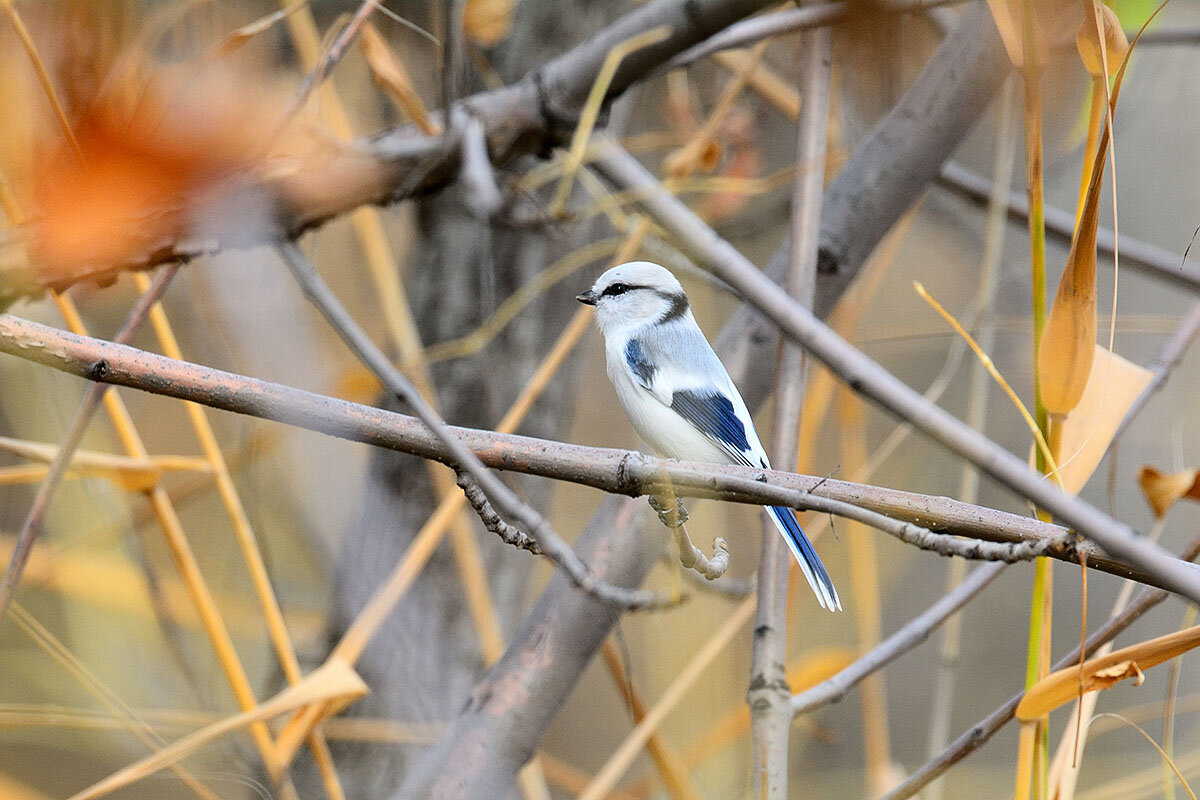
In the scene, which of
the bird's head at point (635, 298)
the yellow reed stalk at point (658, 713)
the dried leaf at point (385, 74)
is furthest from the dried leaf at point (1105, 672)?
the dried leaf at point (385, 74)

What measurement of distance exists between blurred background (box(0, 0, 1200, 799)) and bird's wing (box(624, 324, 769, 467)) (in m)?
Answer: 0.09

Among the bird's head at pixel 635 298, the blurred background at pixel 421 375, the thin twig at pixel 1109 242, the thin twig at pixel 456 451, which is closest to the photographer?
the thin twig at pixel 456 451

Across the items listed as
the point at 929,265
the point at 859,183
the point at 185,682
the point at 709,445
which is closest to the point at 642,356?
the point at 709,445

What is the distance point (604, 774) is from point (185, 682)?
1.63 feet

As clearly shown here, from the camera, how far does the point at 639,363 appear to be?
79 cm

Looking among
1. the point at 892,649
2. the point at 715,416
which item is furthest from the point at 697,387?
the point at 892,649

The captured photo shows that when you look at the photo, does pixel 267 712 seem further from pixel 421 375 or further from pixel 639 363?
pixel 421 375

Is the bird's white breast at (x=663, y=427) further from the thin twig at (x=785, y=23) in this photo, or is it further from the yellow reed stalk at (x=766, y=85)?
the yellow reed stalk at (x=766, y=85)

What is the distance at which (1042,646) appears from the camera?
533mm

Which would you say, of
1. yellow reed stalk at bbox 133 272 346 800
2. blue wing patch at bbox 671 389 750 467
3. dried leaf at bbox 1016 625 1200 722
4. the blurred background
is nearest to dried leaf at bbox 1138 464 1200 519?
the blurred background

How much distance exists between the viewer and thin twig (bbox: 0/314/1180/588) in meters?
0.39

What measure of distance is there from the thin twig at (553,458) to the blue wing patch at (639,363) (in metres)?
0.34

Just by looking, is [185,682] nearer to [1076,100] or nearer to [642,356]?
[642,356]

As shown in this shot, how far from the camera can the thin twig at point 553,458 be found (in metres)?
0.39
